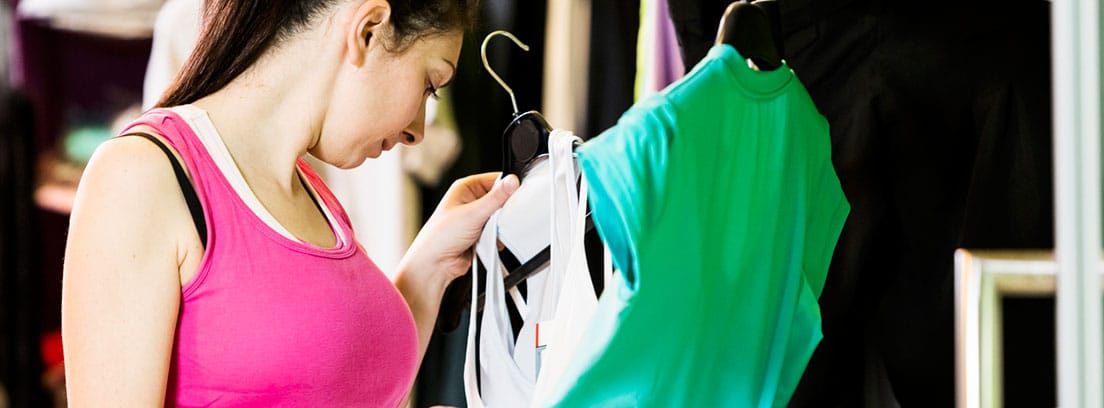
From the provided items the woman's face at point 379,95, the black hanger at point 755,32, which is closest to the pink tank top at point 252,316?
the woman's face at point 379,95

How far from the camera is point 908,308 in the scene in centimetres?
144

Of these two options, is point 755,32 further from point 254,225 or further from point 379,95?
point 254,225

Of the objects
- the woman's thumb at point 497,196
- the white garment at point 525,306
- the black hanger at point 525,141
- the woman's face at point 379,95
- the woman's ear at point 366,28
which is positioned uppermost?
the woman's ear at point 366,28

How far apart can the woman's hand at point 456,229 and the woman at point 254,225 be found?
126 mm

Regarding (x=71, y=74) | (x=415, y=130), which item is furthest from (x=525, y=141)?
(x=71, y=74)

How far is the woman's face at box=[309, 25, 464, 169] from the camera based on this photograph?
1.12 m

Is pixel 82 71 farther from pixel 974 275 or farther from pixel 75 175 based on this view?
→ pixel 974 275

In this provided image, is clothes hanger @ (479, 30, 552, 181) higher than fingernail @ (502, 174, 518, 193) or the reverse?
higher

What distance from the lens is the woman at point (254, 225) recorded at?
92cm

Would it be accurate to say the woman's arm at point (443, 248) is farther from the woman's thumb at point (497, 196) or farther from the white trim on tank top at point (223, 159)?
the white trim on tank top at point (223, 159)

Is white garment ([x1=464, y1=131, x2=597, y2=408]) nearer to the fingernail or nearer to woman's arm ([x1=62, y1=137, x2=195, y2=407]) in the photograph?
the fingernail

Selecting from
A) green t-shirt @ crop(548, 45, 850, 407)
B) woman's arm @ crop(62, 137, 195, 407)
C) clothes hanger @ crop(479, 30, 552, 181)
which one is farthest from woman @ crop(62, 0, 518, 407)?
green t-shirt @ crop(548, 45, 850, 407)

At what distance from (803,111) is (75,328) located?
2.46 feet

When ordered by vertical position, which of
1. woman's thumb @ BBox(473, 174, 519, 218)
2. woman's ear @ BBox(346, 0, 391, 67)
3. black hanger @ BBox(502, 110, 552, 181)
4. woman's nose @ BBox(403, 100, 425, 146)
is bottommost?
woman's thumb @ BBox(473, 174, 519, 218)
